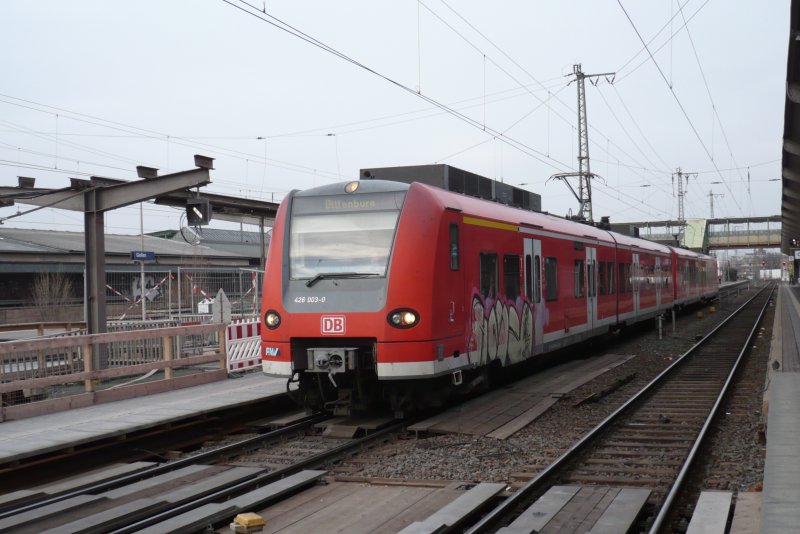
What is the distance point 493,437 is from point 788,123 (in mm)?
10290

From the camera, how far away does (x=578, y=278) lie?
16406 millimetres

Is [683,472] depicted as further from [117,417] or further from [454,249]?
[117,417]

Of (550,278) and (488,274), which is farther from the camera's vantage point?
(550,278)

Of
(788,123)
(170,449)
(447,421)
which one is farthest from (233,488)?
(788,123)

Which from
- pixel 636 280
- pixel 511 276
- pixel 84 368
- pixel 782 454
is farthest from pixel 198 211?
pixel 636 280

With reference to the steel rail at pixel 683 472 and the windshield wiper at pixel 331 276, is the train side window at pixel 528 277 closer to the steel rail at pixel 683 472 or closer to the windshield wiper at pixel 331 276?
the steel rail at pixel 683 472

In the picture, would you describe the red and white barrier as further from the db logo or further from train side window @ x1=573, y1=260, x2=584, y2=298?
train side window @ x1=573, y1=260, x2=584, y2=298

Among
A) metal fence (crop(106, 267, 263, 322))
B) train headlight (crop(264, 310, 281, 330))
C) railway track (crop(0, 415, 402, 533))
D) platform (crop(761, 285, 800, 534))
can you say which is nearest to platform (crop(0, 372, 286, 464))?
railway track (crop(0, 415, 402, 533))

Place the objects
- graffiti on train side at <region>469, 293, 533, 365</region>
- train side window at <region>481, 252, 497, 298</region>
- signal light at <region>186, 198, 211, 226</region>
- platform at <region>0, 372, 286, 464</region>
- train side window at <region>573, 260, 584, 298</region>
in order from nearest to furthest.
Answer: platform at <region>0, 372, 286, 464</region>, graffiti on train side at <region>469, 293, 533, 365</region>, train side window at <region>481, 252, 497, 298</region>, signal light at <region>186, 198, 211, 226</region>, train side window at <region>573, 260, 584, 298</region>

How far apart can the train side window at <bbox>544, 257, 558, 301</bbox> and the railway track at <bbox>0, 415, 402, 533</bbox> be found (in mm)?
5565

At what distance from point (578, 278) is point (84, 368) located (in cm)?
969

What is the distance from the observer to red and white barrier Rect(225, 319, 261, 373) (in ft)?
48.3

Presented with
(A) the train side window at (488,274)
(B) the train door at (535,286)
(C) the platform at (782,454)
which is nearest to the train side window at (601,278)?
(B) the train door at (535,286)

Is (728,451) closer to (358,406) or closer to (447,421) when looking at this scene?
(447,421)
